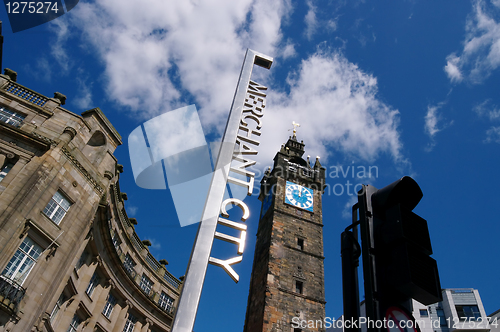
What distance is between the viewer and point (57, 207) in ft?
67.2

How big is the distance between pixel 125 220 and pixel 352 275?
29.3 meters

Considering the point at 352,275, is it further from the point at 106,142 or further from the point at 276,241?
the point at 276,241

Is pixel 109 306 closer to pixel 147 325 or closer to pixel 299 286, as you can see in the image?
pixel 147 325

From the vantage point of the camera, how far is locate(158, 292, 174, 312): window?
32750 mm

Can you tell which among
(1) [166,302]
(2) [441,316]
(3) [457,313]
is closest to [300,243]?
(1) [166,302]

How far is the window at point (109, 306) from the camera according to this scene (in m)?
25.9

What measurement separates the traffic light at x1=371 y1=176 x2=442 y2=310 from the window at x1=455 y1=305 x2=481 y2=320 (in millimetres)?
54505

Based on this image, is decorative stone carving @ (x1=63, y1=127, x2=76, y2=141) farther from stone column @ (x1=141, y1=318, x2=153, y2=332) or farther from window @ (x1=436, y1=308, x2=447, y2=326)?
window @ (x1=436, y1=308, x2=447, y2=326)

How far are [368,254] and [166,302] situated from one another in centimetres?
3459

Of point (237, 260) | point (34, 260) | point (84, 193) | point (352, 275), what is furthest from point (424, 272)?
point (84, 193)

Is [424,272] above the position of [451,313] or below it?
below

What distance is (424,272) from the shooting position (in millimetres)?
2402

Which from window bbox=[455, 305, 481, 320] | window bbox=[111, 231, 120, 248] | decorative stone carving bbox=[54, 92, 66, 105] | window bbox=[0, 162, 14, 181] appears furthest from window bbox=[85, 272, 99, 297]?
window bbox=[455, 305, 481, 320]

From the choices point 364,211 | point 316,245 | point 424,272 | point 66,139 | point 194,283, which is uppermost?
point 316,245
